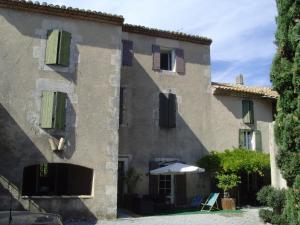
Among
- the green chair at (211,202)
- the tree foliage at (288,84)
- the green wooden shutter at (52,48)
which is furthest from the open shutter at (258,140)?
the green wooden shutter at (52,48)

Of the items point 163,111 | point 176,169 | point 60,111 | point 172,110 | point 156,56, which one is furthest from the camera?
point 156,56

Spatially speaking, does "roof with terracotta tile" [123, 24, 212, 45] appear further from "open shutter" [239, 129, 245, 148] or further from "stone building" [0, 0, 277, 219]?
"open shutter" [239, 129, 245, 148]

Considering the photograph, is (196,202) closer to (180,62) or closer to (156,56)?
(180,62)

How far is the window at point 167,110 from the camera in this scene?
18891mm

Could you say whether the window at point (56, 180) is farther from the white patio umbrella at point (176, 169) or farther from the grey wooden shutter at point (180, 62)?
the grey wooden shutter at point (180, 62)

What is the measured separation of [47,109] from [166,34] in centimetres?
820

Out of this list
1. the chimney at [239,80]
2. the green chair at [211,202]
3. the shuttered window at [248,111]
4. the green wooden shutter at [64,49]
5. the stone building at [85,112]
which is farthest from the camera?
the chimney at [239,80]

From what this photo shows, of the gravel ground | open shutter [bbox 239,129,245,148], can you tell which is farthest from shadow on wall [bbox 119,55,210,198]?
the gravel ground

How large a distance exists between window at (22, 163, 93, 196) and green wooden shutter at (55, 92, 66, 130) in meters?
3.09

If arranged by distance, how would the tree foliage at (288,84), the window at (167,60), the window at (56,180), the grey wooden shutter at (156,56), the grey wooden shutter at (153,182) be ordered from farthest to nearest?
the window at (167,60)
the grey wooden shutter at (156,56)
the grey wooden shutter at (153,182)
the window at (56,180)
the tree foliage at (288,84)

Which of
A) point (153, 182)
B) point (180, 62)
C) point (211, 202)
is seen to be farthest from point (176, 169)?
point (180, 62)

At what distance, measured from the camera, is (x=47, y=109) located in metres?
14.3

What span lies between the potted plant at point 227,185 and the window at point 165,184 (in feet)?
8.27

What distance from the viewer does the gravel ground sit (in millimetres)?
13605
